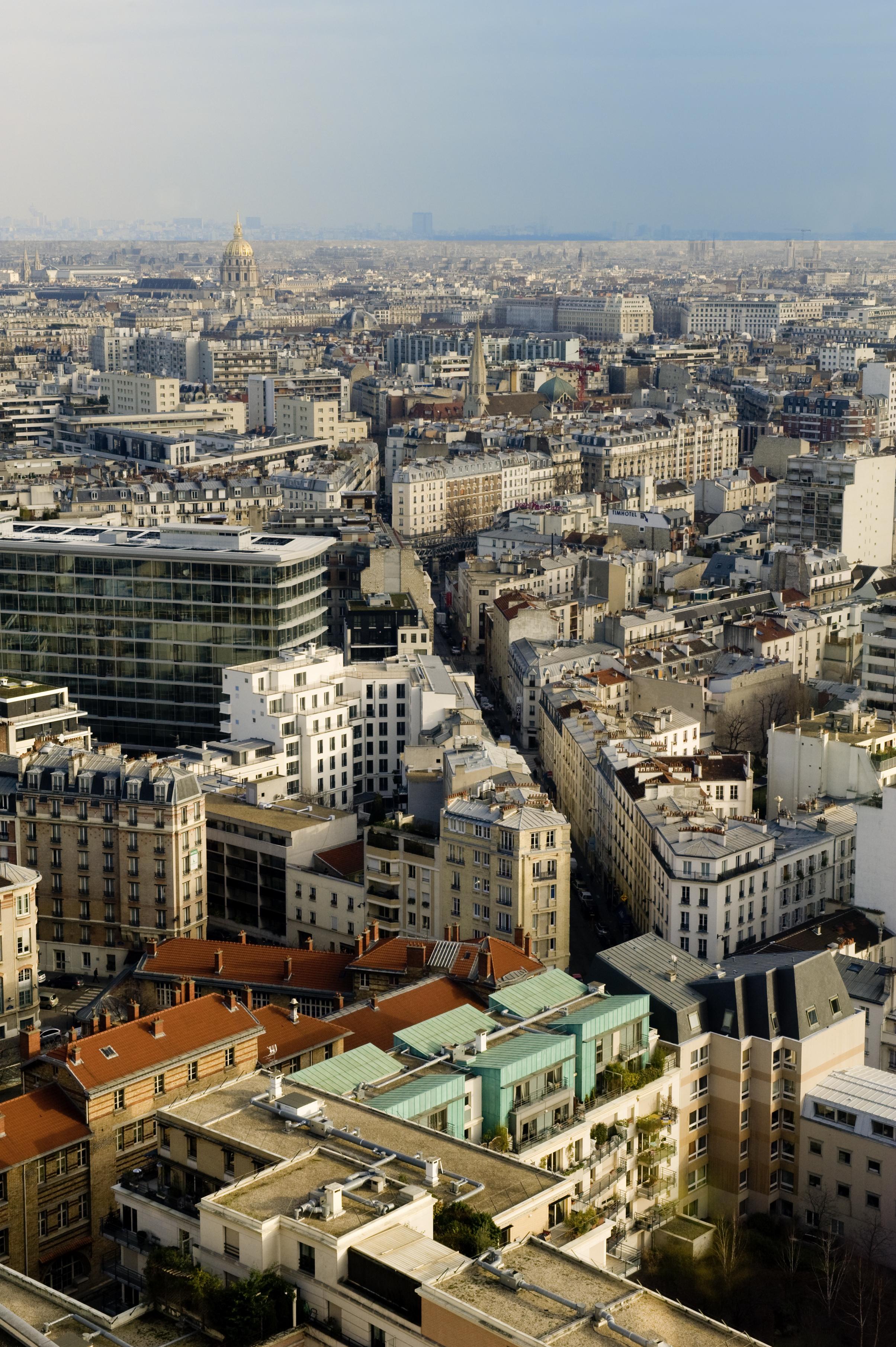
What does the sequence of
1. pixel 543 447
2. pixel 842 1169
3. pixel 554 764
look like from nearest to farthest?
1. pixel 842 1169
2. pixel 554 764
3. pixel 543 447

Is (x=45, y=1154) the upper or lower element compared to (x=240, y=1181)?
lower

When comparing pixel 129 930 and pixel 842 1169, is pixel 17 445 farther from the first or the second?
pixel 842 1169

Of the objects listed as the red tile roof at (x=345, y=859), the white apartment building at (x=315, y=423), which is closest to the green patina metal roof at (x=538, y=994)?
the red tile roof at (x=345, y=859)

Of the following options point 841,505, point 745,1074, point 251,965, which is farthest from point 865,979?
point 841,505

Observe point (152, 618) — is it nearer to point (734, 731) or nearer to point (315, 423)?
point (734, 731)

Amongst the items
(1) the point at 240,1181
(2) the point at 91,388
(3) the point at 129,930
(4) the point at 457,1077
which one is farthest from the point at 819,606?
(2) the point at 91,388

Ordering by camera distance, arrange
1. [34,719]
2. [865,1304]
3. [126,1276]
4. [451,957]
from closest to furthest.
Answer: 1. [126,1276]
2. [865,1304]
3. [451,957]
4. [34,719]

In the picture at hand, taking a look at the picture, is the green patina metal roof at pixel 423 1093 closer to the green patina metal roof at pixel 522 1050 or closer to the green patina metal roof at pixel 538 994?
the green patina metal roof at pixel 522 1050
